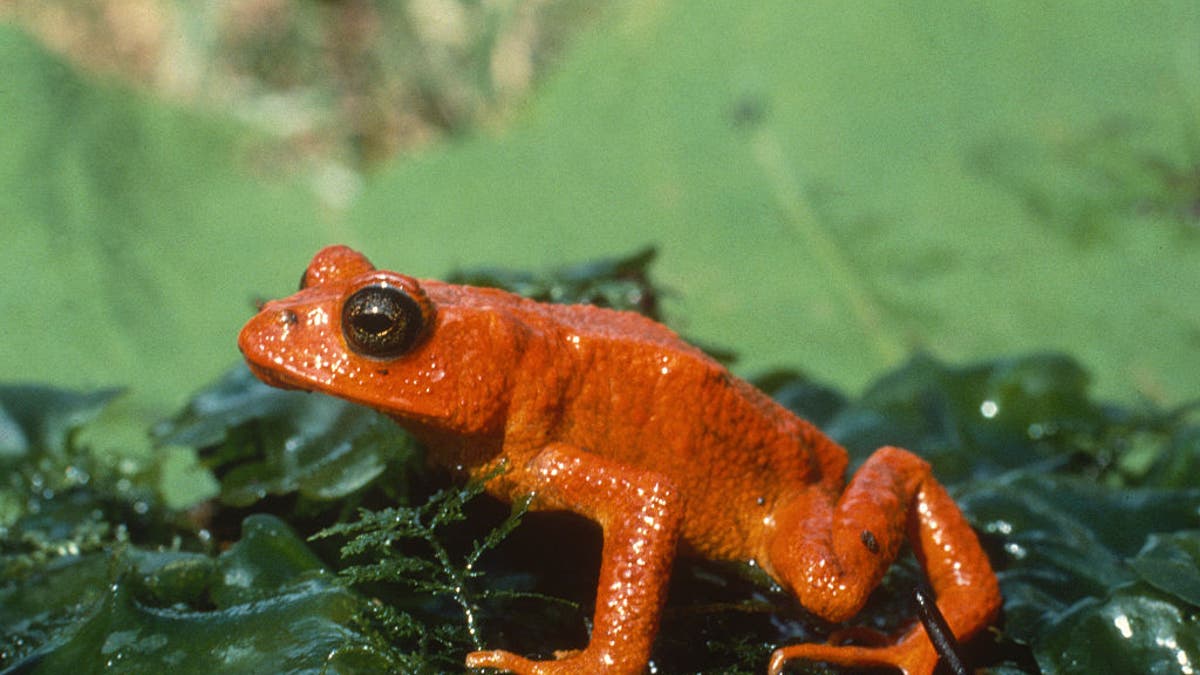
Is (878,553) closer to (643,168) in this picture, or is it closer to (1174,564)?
(1174,564)

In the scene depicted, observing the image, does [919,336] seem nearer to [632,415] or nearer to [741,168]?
[741,168]

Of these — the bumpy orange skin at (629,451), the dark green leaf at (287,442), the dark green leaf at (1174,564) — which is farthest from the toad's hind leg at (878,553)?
the dark green leaf at (287,442)

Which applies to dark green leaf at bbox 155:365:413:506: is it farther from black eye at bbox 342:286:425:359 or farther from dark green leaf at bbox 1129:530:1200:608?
dark green leaf at bbox 1129:530:1200:608

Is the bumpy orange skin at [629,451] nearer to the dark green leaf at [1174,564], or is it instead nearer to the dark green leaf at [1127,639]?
the dark green leaf at [1127,639]

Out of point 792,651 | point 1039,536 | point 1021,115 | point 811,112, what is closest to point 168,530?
point 792,651

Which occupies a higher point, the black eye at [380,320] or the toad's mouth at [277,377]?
the black eye at [380,320]

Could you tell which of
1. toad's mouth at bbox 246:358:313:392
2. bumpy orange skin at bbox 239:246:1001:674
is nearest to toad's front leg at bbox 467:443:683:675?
bumpy orange skin at bbox 239:246:1001:674
